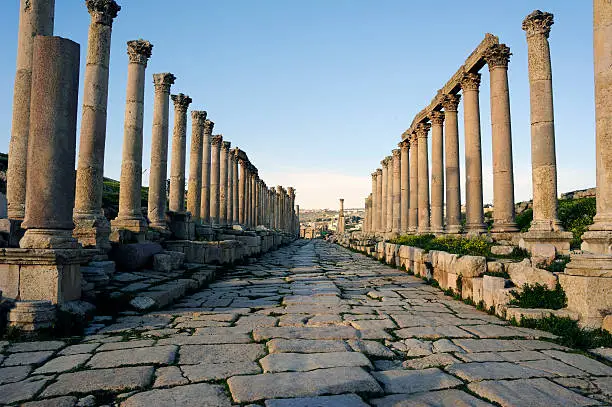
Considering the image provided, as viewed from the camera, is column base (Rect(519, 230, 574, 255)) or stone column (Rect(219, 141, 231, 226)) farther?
stone column (Rect(219, 141, 231, 226))

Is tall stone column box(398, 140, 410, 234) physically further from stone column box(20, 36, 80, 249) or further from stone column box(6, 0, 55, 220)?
stone column box(20, 36, 80, 249)

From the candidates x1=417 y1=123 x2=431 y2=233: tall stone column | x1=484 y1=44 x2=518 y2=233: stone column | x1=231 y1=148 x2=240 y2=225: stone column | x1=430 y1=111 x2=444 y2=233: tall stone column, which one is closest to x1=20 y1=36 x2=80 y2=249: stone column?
x1=484 y1=44 x2=518 y2=233: stone column

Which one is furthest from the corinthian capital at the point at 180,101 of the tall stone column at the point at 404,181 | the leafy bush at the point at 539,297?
the tall stone column at the point at 404,181

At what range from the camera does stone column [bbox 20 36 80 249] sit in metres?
5.99

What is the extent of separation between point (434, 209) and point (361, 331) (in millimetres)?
14858

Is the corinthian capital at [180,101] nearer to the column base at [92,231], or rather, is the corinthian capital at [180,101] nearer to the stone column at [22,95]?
the stone column at [22,95]

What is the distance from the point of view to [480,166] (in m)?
15.3

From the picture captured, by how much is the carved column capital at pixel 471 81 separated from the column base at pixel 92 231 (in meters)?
12.5

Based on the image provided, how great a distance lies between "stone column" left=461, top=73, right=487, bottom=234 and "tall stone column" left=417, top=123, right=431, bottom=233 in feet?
18.6

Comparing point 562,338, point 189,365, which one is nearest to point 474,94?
point 562,338

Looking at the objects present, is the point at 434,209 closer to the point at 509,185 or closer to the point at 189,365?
the point at 509,185

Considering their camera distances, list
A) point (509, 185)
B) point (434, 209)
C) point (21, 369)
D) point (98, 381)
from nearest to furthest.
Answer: point (98, 381) < point (21, 369) < point (509, 185) < point (434, 209)

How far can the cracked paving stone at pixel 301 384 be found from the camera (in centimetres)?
331

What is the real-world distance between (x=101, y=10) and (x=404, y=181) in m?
19.3
